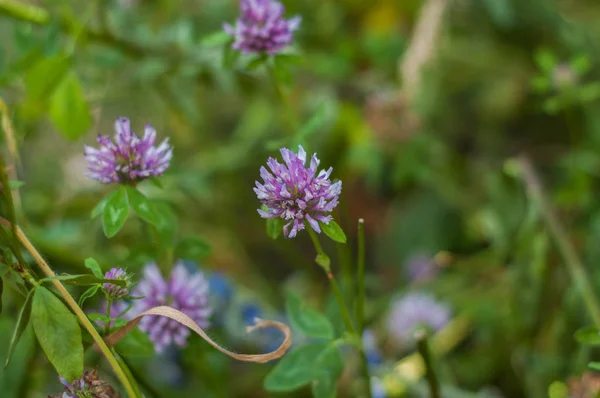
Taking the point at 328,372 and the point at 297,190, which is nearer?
the point at 297,190

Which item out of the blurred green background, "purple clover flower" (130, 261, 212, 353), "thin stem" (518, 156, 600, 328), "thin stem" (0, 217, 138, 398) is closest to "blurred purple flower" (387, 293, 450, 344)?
the blurred green background

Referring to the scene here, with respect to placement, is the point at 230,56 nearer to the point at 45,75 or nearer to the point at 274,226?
the point at 274,226

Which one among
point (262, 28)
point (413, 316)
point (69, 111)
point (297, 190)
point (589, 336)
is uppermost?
point (69, 111)

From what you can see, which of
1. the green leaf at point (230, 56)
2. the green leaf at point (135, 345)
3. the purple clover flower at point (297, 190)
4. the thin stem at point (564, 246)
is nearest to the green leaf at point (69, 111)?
the green leaf at point (230, 56)

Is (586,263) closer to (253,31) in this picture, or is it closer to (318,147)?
(318,147)

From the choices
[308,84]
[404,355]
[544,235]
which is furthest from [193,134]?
[544,235]

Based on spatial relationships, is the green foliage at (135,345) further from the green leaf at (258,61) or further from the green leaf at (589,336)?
the green leaf at (589,336)

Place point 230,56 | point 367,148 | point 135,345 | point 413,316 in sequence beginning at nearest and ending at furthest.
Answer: point 135,345, point 230,56, point 413,316, point 367,148

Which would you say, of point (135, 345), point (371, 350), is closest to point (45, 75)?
point (135, 345)
